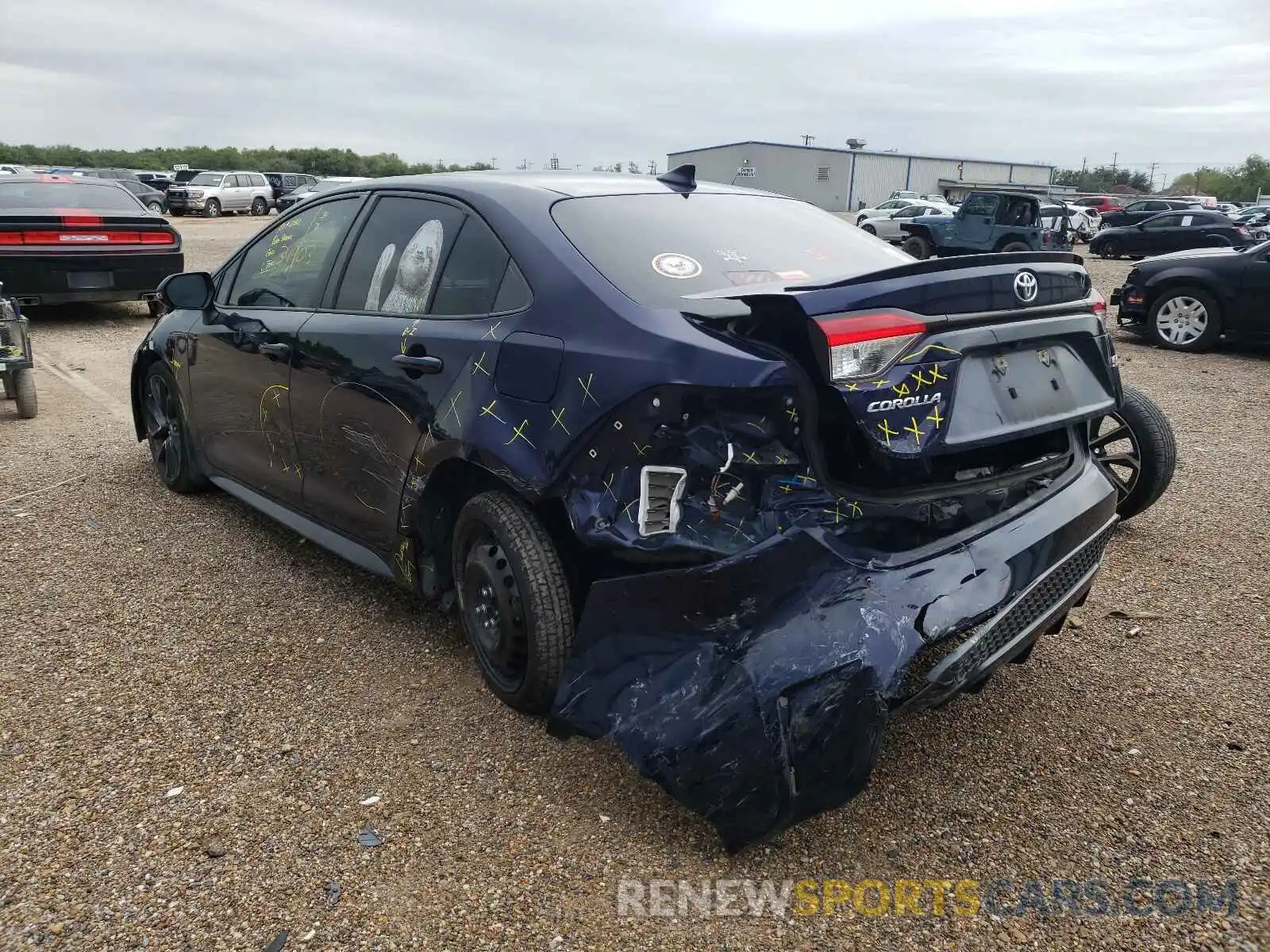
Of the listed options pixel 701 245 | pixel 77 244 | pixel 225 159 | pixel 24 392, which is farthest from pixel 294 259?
pixel 225 159

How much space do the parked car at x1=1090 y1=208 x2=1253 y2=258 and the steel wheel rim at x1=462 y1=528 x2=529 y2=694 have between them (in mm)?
24408

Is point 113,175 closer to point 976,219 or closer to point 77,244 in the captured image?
point 77,244

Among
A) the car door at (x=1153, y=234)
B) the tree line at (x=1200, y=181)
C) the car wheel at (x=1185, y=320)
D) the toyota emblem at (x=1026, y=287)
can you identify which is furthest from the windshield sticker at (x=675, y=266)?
the tree line at (x=1200, y=181)

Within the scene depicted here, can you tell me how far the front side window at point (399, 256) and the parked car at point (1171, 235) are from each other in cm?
2400

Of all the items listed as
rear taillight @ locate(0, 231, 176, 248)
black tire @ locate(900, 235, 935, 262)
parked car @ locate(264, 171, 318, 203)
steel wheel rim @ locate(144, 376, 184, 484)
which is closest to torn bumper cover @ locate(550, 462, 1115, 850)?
steel wheel rim @ locate(144, 376, 184, 484)

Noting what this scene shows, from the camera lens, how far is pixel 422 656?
337 centimetres

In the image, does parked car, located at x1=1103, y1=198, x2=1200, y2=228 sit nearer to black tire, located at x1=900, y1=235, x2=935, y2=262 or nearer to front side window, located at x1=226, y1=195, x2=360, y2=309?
black tire, located at x1=900, y1=235, x2=935, y2=262

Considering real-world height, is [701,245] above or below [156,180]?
below

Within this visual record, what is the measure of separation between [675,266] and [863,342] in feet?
2.48

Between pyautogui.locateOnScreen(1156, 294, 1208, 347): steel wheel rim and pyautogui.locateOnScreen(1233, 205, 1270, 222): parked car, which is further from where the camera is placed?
pyautogui.locateOnScreen(1233, 205, 1270, 222): parked car

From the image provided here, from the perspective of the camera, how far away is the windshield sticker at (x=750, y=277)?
9.10ft

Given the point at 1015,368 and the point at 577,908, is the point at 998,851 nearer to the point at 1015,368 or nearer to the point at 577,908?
the point at 577,908

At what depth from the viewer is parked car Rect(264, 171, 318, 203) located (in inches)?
1506

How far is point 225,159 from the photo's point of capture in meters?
82.5
